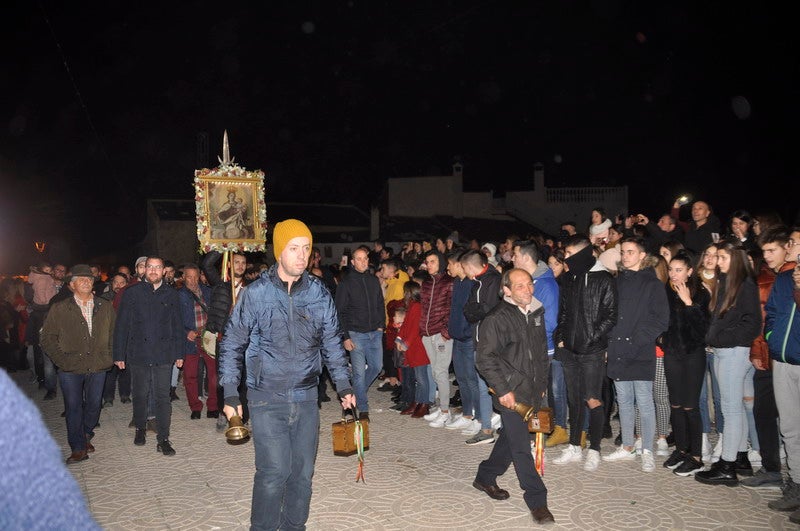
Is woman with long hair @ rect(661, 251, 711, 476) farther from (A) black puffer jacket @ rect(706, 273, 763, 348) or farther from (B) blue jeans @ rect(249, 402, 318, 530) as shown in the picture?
(B) blue jeans @ rect(249, 402, 318, 530)

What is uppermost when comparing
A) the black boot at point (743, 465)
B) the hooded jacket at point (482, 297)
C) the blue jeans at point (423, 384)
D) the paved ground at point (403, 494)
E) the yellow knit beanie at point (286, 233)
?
the yellow knit beanie at point (286, 233)

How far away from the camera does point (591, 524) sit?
17.0 feet

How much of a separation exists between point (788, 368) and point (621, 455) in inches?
82.9

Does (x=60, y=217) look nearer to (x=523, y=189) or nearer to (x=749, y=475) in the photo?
(x=523, y=189)

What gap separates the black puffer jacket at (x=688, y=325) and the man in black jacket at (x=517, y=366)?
1872 mm

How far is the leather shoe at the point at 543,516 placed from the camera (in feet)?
16.9

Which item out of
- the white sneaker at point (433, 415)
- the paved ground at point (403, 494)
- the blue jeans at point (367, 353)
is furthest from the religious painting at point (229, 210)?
the white sneaker at point (433, 415)

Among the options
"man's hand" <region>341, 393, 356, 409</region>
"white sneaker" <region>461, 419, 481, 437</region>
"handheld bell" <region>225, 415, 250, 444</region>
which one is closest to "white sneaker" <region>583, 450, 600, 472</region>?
"white sneaker" <region>461, 419, 481, 437</region>

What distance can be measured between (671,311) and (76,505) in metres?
6.52

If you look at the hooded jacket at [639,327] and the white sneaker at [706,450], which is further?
the white sneaker at [706,450]

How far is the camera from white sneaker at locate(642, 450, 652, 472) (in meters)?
6.49

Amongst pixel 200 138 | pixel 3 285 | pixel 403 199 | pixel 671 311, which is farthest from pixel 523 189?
pixel 671 311

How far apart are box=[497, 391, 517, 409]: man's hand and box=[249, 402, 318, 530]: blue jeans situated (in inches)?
63.4

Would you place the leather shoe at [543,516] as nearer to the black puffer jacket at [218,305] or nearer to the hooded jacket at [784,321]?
the hooded jacket at [784,321]
